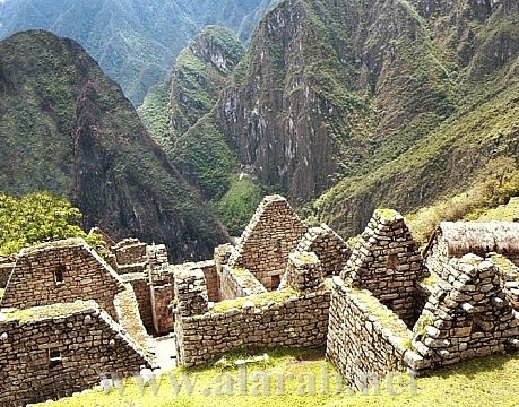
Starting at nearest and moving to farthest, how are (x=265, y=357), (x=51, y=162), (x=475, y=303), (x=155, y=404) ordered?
(x=475, y=303) < (x=155, y=404) < (x=265, y=357) < (x=51, y=162)

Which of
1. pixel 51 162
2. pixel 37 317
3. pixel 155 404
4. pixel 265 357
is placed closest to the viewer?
pixel 155 404

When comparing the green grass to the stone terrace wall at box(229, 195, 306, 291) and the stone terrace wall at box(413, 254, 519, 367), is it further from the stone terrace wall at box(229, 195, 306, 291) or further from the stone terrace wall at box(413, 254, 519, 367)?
the stone terrace wall at box(229, 195, 306, 291)

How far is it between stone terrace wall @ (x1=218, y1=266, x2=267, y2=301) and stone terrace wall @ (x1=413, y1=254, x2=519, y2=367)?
4.52 m

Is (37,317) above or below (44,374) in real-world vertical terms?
above

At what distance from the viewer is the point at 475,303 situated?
18.6 ft

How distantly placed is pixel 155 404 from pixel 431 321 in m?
3.02

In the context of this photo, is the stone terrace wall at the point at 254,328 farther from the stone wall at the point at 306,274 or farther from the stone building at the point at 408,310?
the stone building at the point at 408,310

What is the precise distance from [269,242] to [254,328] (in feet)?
12.9

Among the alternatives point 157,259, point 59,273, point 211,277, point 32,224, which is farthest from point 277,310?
point 32,224

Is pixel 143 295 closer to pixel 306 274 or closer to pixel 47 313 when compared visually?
pixel 47 313

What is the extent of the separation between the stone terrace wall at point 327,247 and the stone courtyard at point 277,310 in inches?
0.7

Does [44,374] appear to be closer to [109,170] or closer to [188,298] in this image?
[188,298]

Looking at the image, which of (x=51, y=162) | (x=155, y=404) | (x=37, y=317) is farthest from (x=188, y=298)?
(x=51, y=162)

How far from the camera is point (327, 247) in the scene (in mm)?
9734
